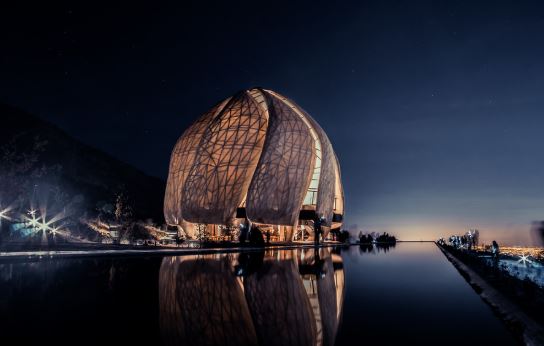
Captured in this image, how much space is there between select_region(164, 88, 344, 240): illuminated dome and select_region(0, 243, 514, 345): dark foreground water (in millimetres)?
33312

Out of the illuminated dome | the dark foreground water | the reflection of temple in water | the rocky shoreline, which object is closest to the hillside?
the illuminated dome

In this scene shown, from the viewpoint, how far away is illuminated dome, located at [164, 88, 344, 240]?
4466 centimetres

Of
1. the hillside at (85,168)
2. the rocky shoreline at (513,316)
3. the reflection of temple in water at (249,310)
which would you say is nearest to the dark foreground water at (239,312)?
the reflection of temple in water at (249,310)

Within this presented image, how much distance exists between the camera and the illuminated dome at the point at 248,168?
44.7 m

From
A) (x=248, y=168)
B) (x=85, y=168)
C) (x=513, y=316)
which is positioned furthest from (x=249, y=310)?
(x=85, y=168)

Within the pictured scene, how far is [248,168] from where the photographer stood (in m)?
47.4

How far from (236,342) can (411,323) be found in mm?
3054

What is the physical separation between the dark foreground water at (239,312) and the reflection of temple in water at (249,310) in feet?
0.05

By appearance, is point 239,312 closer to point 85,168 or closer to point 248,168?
point 248,168

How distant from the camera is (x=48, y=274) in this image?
1212 cm

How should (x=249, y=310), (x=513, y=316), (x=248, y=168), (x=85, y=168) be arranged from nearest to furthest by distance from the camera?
(x=513, y=316) < (x=249, y=310) < (x=248, y=168) < (x=85, y=168)

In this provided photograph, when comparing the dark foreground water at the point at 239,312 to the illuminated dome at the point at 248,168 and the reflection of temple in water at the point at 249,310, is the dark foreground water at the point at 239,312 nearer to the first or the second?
the reflection of temple in water at the point at 249,310

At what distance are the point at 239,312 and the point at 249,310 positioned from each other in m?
0.25

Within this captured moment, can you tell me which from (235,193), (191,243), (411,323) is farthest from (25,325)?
(235,193)
